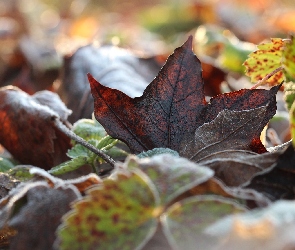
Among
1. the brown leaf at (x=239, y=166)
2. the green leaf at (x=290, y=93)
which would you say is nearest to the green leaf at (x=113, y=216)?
the brown leaf at (x=239, y=166)

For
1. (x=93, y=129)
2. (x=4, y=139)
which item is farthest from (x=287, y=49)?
(x=4, y=139)

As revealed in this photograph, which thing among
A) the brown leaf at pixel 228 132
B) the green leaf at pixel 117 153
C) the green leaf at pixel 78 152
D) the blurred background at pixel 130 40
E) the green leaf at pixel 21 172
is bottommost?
the green leaf at pixel 21 172

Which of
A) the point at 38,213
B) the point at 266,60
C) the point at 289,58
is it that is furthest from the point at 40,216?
the point at 266,60

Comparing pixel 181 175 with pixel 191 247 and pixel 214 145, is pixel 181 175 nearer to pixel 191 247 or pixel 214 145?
pixel 191 247

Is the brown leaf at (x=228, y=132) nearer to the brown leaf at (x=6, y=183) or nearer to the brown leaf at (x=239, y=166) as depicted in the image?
the brown leaf at (x=239, y=166)

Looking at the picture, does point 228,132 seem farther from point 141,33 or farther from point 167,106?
point 141,33

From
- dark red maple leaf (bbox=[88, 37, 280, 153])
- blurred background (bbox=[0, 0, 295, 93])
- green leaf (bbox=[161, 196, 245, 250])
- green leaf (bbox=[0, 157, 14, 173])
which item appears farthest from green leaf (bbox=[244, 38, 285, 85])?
blurred background (bbox=[0, 0, 295, 93])
